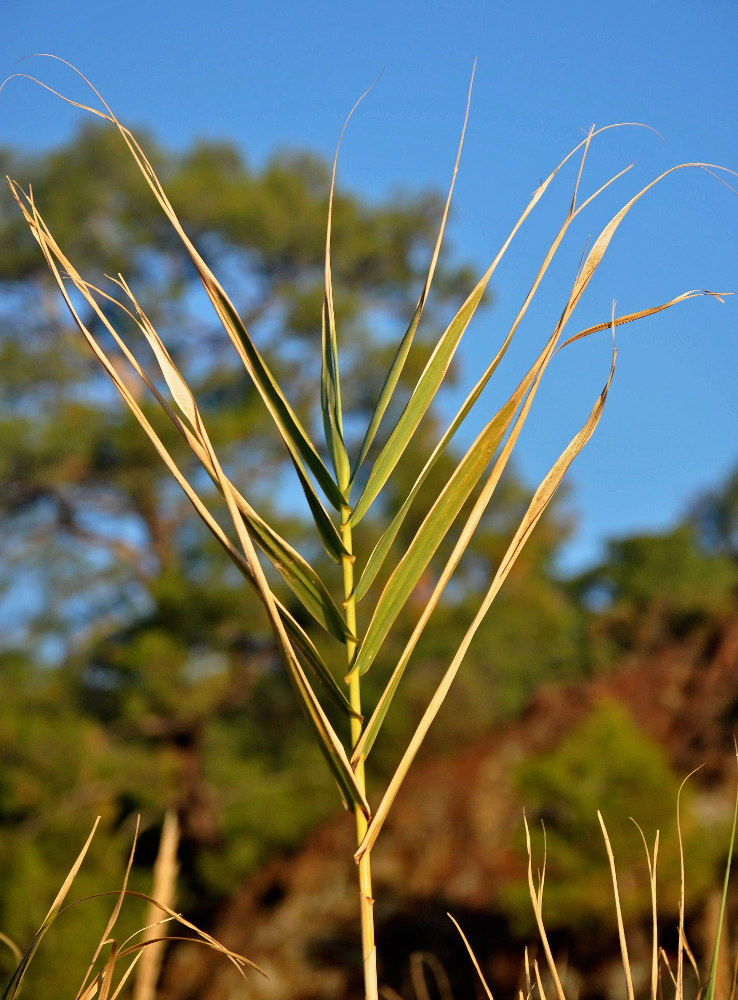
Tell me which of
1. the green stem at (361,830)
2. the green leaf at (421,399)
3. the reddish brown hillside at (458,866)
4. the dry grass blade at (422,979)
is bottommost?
the reddish brown hillside at (458,866)

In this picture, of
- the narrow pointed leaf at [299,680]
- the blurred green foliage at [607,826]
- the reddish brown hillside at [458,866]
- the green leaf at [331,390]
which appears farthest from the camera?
the reddish brown hillside at [458,866]

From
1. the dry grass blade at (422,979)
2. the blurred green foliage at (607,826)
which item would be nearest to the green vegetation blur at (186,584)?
the blurred green foliage at (607,826)

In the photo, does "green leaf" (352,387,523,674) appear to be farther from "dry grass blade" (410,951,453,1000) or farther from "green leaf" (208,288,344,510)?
"dry grass blade" (410,951,453,1000)

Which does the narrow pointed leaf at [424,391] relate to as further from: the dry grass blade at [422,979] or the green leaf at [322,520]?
the dry grass blade at [422,979]

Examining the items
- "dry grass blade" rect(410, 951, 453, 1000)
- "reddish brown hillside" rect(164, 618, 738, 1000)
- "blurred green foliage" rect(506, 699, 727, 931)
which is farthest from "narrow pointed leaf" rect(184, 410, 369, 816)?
"reddish brown hillside" rect(164, 618, 738, 1000)

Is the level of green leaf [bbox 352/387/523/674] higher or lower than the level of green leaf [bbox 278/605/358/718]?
higher

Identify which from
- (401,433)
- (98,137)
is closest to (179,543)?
(98,137)

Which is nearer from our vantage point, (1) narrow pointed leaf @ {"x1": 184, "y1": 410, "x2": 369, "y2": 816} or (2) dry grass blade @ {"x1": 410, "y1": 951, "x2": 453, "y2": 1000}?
(1) narrow pointed leaf @ {"x1": 184, "y1": 410, "x2": 369, "y2": 816}

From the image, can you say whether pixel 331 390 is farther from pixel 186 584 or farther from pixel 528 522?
pixel 186 584

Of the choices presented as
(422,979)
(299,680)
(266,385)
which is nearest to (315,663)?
(299,680)

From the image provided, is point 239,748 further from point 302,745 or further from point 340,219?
point 340,219
